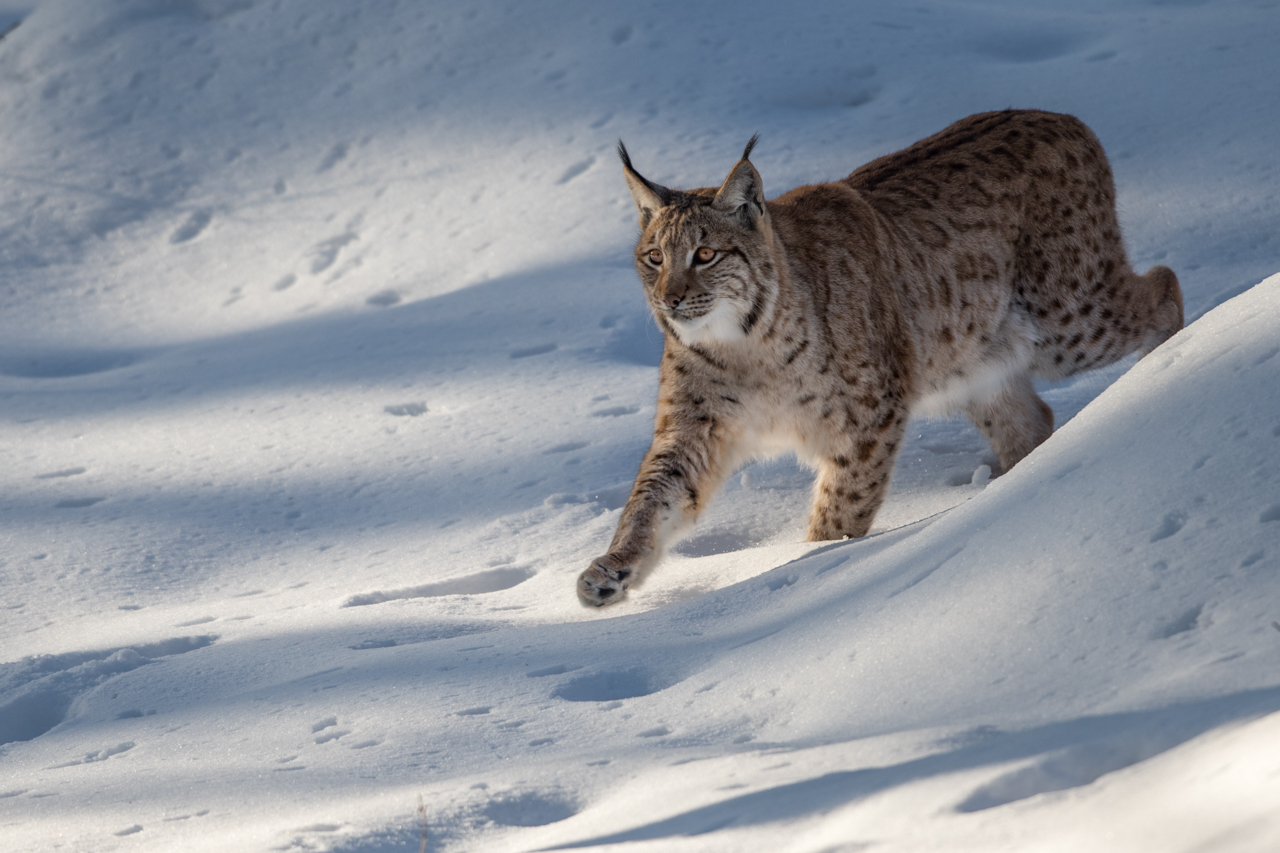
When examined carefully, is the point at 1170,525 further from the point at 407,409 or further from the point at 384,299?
the point at 384,299

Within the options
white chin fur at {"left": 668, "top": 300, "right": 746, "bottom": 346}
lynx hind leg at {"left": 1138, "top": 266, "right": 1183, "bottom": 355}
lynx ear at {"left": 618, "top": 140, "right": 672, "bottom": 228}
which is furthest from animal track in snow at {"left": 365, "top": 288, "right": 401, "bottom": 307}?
lynx hind leg at {"left": 1138, "top": 266, "right": 1183, "bottom": 355}

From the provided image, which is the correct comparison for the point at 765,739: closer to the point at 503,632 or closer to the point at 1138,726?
the point at 1138,726

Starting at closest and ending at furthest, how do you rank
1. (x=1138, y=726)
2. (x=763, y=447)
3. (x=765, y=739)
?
(x=1138, y=726)
(x=765, y=739)
(x=763, y=447)

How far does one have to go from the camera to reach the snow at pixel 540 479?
1987 millimetres

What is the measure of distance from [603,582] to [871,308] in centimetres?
129

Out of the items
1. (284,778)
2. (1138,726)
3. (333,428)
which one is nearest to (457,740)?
(284,778)

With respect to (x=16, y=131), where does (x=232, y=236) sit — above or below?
below

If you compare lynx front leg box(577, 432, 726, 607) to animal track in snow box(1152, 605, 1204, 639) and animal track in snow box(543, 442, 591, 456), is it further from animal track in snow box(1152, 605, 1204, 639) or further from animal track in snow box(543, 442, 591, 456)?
animal track in snow box(1152, 605, 1204, 639)

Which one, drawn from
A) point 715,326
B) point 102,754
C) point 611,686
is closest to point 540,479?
point 715,326

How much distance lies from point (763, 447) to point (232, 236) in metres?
4.52

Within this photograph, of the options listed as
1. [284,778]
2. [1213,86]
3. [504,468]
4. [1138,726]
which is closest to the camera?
[1138,726]

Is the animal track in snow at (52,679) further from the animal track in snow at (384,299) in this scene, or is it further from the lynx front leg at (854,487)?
the animal track in snow at (384,299)

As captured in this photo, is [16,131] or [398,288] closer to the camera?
[398,288]

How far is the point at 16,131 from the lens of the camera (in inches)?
330
